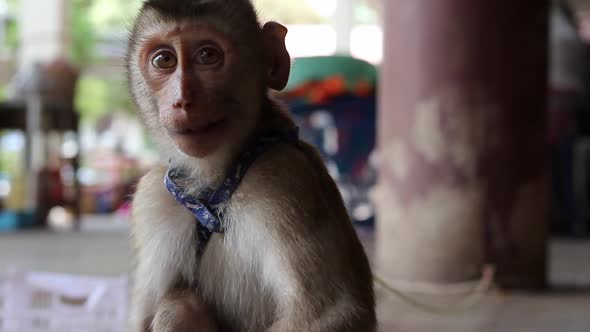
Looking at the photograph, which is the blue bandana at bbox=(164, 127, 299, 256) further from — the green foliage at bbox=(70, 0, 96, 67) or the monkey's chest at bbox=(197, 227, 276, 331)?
the green foliage at bbox=(70, 0, 96, 67)

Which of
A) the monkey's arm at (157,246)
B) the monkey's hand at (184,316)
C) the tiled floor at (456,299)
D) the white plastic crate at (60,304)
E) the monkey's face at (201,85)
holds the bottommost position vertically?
the tiled floor at (456,299)

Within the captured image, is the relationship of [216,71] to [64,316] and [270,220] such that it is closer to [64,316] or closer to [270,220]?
[270,220]

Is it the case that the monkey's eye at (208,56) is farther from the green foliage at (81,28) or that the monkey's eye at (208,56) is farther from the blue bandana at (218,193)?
the green foliage at (81,28)

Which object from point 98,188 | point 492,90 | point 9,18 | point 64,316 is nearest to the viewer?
point 64,316

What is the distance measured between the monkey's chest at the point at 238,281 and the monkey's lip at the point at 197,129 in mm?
203

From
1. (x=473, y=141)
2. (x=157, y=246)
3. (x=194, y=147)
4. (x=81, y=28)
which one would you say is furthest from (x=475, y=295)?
(x=81, y=28)

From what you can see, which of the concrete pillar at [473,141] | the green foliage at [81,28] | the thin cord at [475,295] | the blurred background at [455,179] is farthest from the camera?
the green foliage at [81,28]

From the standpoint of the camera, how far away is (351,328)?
1444mm

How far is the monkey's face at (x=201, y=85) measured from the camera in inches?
56.6

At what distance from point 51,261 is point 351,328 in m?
5.08

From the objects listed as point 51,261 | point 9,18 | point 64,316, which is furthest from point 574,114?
point 9,18

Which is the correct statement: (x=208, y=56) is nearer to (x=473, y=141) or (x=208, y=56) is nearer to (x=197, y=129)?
(x=197, y=129)

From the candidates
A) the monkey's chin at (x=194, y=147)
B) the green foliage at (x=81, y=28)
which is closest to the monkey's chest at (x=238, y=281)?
the monkey's chin at (x=194, y=147)

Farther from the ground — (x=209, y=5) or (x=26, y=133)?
(x=209, y=5)
